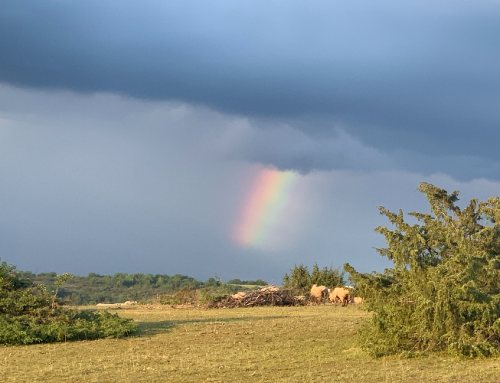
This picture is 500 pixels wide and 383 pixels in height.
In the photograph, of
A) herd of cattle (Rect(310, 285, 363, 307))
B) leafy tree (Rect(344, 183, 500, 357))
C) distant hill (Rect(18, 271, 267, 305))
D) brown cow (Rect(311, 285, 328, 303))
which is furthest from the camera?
distant hill (Rect(18, 271, 267, 305))

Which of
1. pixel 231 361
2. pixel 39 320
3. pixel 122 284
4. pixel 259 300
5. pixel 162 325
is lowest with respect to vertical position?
pixel 231 361

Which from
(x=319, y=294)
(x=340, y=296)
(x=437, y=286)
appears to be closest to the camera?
(x=437, y=286)

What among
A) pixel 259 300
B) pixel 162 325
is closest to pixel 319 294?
pixel 259 300

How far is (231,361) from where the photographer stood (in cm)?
1441

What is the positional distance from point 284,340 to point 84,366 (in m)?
6.23

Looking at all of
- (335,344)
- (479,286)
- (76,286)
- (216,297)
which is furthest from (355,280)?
(76,286)

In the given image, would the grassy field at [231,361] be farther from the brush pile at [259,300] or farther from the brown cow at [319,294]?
the brown cow at [319,294]

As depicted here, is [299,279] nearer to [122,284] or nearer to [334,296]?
[334,296]

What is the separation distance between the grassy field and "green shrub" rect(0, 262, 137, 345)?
0.66 m

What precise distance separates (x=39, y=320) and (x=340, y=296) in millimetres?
21527

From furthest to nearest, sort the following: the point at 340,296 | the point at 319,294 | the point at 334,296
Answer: the point at 319,294 < the point at 334,296 < the point at 340,296

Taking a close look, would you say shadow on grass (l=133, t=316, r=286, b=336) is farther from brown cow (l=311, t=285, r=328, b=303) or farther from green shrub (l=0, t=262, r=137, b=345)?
brown cow (l=311, t=285, r=328, b=303)

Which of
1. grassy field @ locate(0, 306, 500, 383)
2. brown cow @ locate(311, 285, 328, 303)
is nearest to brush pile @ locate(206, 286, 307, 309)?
brown cow @ locate(311, 285, 328, 303)

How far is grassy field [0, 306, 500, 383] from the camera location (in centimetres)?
1235
